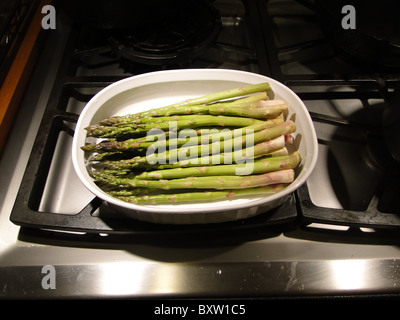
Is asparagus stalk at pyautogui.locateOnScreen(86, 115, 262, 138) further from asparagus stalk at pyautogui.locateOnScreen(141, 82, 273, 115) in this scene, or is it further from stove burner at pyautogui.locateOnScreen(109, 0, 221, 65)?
stove burner at pyautogui.locateOnScreen(109, 0, 221, 65)

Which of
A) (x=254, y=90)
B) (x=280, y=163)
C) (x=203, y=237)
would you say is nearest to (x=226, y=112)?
(x=254, y=90)

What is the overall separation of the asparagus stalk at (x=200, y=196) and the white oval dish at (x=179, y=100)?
0.02m

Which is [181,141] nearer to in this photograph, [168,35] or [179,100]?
[179,100]

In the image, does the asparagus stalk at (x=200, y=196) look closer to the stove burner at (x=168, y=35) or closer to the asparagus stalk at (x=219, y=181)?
the asparagus stalk at (x=219, y=181)

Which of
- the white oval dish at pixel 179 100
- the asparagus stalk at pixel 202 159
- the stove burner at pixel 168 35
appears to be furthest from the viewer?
the stove burner at pixel 168 35

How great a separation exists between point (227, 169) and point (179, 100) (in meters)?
0.36

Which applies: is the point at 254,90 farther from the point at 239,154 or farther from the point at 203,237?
the point at 203,237

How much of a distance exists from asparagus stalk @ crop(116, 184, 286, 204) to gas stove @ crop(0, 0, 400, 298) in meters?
0.06

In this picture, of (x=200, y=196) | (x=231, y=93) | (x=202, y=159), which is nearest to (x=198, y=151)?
(x=202, y=159)

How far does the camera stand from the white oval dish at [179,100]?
29.7 inches

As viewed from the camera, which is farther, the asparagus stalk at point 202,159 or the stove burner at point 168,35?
the stove burner at point 168,35

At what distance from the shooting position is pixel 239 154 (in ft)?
2.86

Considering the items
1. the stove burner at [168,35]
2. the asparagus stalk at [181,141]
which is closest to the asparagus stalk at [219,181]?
the asparagus stalk at [181,141]

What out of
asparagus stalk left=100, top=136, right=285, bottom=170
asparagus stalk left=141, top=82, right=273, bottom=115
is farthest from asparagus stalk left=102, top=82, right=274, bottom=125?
asparagus stalk left=100, top=136, right=285, bottom=170
